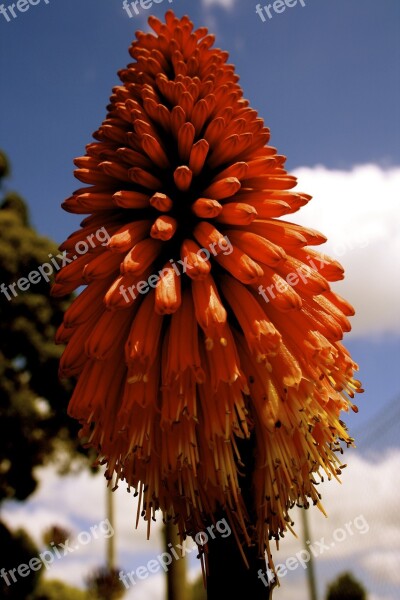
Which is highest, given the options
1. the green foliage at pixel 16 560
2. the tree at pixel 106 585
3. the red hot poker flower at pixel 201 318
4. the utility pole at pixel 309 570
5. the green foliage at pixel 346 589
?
the red hot poker flower at pixel 201 318

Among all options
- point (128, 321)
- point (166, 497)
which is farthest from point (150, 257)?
point (166, 497)

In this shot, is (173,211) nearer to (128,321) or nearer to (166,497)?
(128,321)

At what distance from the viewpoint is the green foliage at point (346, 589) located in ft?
48.6

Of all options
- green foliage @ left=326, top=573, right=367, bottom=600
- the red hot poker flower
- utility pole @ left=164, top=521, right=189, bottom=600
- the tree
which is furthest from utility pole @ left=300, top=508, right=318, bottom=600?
the red hot poker flower

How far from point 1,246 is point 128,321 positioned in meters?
15.4

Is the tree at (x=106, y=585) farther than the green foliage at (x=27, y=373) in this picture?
No

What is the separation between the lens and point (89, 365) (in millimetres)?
2711

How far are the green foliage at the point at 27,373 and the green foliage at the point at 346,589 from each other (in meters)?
7.97

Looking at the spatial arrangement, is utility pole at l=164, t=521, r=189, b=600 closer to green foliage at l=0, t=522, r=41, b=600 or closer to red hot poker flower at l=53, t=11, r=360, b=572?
green foliage at l=0, t=522, r=41, b=600

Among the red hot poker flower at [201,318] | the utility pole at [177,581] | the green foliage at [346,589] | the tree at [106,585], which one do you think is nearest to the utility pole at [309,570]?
the green foliage at [346,589]

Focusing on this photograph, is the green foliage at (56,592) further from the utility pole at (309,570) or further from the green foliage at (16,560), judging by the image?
the utility pole at (309,570)

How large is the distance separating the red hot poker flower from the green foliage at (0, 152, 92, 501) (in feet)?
46.6

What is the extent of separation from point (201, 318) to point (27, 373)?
15.8 meters

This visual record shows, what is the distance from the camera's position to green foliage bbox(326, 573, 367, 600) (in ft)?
48.6
